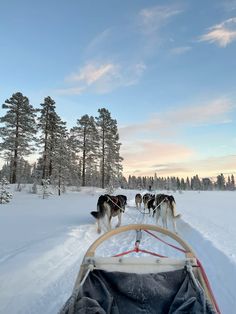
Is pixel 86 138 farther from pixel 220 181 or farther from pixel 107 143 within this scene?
pixel 220 181

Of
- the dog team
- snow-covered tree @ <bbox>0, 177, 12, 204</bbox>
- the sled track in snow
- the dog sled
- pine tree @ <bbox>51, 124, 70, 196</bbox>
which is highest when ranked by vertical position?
pine tree @ <bbox>51, 124, 70, 196</bbox>

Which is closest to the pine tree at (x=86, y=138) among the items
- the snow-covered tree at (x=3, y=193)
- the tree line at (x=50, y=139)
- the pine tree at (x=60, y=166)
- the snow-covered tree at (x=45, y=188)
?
the tree line at (x=50, y=139)

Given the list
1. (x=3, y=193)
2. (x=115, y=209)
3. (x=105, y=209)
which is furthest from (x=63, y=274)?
(x=3, y=193)

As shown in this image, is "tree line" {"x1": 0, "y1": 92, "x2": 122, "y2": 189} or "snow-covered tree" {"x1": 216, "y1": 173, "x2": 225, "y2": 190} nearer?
"tree line" {"x1": 0, "y1": 92, "x2": 122, "y2": 189}

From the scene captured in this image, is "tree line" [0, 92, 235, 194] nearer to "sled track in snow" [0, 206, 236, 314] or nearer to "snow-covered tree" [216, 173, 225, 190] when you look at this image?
"sled track in snow" [0, 206, 236, 314]

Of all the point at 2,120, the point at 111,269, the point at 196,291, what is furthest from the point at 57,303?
the point at 2,120

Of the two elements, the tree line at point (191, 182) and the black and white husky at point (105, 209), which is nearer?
the black and white husky at point (105, 209)

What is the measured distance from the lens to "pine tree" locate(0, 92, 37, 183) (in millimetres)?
32656

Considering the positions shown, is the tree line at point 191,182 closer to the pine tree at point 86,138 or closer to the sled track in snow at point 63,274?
the pine tree at point 86,138

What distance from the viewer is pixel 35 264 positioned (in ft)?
17.9

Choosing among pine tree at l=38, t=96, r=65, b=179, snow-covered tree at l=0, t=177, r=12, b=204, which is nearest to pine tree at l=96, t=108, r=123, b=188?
pine tree at l=38, t=96, r=65, b=179

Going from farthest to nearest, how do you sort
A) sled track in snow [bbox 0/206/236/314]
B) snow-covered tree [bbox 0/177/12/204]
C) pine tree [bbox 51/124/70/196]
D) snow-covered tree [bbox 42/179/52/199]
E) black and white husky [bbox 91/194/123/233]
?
pine tree [bbox 51/124/70/196] → snow-covered tree [bbox 42/179/52/199] → snow-covered tree [bbox 0/177/12/204] → black and white husky [bbox 91/194/123/233] → sled track in snow [bbox 0/206/236/314]

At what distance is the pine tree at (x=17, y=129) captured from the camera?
32.7 metres

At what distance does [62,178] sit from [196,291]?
100ft
